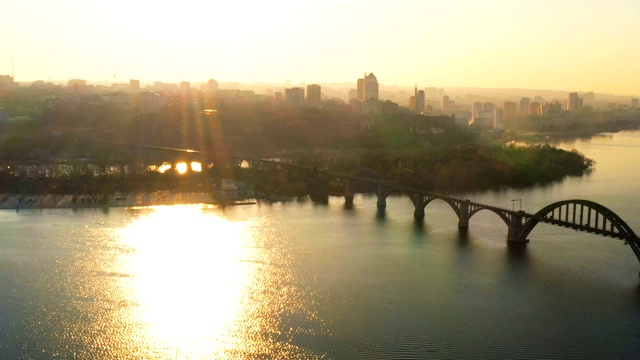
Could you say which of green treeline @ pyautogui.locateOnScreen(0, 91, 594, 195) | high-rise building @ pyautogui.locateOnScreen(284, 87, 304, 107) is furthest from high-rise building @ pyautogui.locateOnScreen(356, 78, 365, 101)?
green treeline @ pyautogui.locateOnScreen(0, 91, 594, 195)

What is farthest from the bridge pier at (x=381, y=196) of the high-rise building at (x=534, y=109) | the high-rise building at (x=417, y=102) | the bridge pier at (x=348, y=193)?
the high-rise building at (x=534, y=109)

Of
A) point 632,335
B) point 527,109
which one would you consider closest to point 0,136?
point 632,335

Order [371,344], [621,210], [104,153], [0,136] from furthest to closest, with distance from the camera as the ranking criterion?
[0,136] → [104,153] → [621,210] → [371,344]

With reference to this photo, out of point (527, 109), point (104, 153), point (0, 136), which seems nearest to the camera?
point (104, 153)

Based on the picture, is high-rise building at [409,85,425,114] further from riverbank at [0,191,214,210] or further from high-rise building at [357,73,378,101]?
riverbank at [0,191,214,210]

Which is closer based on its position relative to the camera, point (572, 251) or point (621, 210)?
point (572, 251)

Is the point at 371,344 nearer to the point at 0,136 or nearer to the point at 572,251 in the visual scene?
the point at 572,251

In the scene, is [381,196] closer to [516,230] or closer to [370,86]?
[516,230]
